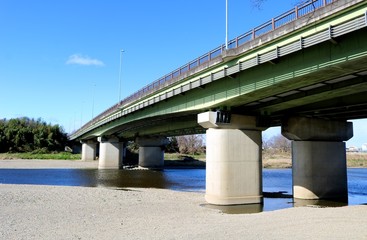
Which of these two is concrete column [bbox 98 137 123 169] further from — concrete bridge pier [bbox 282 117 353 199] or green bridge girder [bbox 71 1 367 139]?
concrete bridge pier [bbox 282 117 353 199]

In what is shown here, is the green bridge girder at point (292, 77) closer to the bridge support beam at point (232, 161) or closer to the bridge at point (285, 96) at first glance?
the bridge at point (285, 96)

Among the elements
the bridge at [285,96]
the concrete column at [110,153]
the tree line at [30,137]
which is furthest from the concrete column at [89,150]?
the bridge at [285,96]

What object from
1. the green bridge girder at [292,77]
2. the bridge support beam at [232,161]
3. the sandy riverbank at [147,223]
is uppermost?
the green bridge girder at [292,77]

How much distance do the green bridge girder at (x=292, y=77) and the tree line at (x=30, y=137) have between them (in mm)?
93902

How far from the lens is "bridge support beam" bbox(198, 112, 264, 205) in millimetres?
23891

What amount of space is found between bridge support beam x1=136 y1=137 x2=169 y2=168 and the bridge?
42.7 metres

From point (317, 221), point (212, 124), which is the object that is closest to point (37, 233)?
point (317, 221)

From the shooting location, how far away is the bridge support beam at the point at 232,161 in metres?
23.9

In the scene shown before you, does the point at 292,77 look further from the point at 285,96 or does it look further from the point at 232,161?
the point at 232,161

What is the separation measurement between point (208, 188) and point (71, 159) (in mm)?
81454

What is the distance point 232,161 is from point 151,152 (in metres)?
56.3

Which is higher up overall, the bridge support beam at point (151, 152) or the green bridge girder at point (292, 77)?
the green bridge girder at point (292, 77)

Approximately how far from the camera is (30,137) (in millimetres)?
118562

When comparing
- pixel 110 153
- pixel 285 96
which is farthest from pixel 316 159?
pixel 110 153
